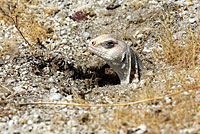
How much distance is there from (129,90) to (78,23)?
87.5 inches

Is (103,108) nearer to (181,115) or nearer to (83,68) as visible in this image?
(181,115)

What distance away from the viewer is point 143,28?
5.53 meters

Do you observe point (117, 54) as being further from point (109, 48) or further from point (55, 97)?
point (55, 97)

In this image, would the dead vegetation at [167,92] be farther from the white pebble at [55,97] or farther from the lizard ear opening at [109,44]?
the lizard ear opening at [109,44]

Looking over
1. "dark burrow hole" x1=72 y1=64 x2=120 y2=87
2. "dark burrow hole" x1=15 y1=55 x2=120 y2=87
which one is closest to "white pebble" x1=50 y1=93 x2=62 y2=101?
"dark burrow hole" x1=15 y1=55 x2=120 y2=87

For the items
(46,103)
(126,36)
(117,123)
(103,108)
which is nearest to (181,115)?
(117,123)

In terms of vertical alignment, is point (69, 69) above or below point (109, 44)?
below

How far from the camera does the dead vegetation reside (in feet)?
10.6

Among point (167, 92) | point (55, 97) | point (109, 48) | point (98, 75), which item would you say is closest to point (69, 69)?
point (98, 75)

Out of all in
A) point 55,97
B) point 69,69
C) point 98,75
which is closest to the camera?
point 55,97

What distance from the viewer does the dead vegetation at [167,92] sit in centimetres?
322

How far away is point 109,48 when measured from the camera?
173 inches

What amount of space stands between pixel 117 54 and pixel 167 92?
0.98 metres

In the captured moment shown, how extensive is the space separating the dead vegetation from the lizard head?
24.6 inches
